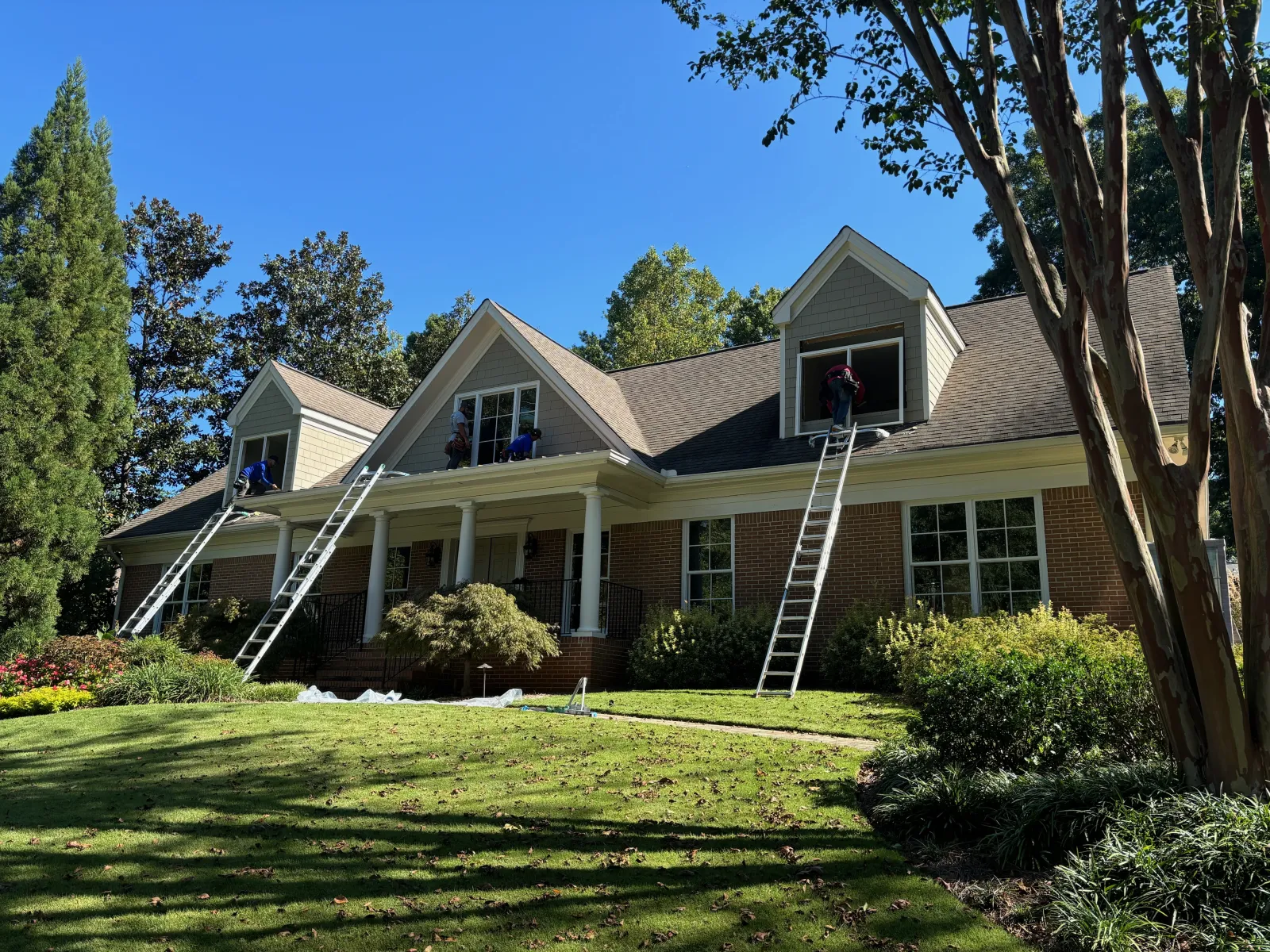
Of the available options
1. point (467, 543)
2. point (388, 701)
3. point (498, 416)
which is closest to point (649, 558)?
point (467, 543)

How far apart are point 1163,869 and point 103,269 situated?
2340 cm

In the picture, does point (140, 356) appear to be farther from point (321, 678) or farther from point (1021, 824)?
point (1021, 824)

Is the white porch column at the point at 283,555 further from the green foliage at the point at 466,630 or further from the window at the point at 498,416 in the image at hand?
the green foliage at the point at 466,630

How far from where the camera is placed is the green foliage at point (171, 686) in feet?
40.5

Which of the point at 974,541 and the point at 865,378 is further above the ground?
the point at 865,378

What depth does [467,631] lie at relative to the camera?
13945 millimetres

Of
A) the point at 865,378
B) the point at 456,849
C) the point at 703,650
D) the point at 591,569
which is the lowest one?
the point at 456,849

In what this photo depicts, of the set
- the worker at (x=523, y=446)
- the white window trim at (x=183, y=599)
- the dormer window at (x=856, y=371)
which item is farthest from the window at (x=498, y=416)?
the white window trim at (x=183, y=599)

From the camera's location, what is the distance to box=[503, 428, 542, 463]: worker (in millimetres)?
17156

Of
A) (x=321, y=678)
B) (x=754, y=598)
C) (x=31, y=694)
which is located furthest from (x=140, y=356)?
(x=754, y=598)

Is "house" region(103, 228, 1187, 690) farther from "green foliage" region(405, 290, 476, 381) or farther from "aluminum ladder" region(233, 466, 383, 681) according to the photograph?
"green foliage" region(405, 290, 476, 381)

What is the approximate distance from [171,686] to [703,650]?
25.6 feet

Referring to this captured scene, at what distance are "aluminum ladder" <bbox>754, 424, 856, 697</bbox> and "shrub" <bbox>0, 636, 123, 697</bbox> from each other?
10.1 meters

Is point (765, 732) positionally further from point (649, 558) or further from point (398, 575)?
point (398, 575)
